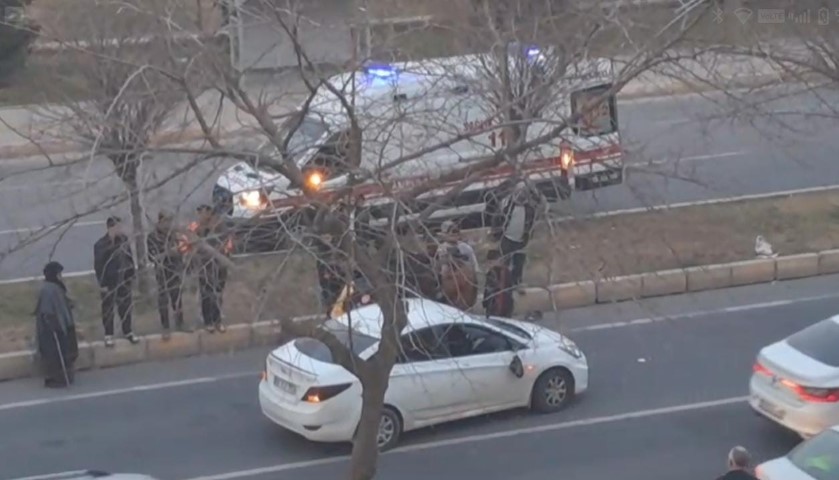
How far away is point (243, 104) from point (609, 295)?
921cm

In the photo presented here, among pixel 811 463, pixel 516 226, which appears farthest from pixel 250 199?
pixel 811 463

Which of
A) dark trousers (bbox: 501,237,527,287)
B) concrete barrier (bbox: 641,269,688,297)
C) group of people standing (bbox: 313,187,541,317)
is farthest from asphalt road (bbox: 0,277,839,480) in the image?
group of people standing (bbox: 313,187,541,317)

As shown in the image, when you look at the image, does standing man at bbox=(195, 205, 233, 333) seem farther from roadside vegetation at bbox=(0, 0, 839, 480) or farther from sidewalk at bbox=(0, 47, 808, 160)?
sidewalk at bbox=(0, 47, 808, 160)

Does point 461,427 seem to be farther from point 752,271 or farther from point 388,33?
point 752,271

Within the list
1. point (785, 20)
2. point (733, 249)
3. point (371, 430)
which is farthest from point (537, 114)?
point (785, 20)

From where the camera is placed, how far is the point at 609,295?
64.0 ft

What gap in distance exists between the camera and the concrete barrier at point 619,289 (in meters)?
19.4

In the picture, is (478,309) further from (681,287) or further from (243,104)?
(243,104)

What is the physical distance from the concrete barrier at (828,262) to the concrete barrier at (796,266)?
0.19 feet

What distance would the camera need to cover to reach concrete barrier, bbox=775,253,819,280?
2062 cm

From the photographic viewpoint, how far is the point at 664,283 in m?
20.0

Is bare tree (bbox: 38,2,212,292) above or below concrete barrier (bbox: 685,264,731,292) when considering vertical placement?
above

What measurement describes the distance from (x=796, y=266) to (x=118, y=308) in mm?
8685

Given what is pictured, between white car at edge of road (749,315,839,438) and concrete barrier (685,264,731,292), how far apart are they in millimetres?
4777
